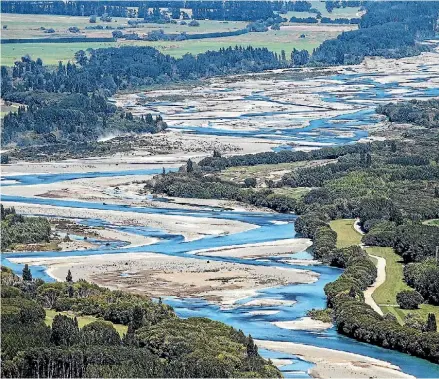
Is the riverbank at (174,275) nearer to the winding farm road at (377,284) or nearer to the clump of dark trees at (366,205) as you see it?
the winding farm road at (377,284)

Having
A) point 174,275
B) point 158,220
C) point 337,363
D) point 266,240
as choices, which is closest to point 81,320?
point 337,363

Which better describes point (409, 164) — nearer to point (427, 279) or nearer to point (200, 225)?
point (200, 225)

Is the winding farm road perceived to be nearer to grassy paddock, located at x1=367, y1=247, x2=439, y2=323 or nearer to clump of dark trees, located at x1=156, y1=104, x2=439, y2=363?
grassy paddock, located at x1=367, y1=247, x2=439, y2=323

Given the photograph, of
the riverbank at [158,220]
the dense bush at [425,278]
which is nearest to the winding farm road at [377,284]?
the dense bush at [425,278]

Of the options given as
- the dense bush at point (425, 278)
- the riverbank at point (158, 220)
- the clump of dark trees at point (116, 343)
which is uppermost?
the clump of dark trees at point (116, 343)

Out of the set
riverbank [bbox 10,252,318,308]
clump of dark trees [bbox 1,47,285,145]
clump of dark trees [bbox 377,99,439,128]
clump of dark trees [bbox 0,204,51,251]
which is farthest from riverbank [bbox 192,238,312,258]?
clump of dark trees [bbox 377,99,439,128]

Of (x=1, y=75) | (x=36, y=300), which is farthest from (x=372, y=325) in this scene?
(x=1, y=75)
